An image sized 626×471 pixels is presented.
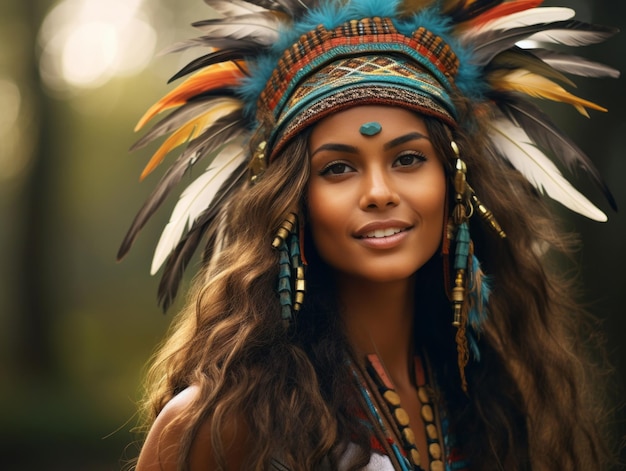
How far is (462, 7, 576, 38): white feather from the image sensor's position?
2855 millimetres

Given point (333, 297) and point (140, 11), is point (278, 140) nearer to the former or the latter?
point (333, 297)

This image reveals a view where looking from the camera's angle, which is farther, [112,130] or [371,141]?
[112,130]

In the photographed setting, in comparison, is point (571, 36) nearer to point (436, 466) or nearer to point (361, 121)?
point (361, 121)

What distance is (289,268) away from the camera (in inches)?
102

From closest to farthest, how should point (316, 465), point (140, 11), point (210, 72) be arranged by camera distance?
point (316, 465) → point (210, 72) → point (140, 11)

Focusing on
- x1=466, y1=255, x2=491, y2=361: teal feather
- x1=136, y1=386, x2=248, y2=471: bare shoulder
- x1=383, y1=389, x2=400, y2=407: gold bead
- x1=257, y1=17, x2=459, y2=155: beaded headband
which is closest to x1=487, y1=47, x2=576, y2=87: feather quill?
x1=257, y1=17, x2=459, y2=155: beaded headband

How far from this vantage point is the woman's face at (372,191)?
2.52m

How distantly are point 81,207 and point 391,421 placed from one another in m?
15.2

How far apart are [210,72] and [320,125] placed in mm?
544

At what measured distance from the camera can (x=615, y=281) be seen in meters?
5.18

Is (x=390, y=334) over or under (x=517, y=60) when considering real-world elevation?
under

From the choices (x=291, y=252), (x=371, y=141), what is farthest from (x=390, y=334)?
(x=371, y=141)

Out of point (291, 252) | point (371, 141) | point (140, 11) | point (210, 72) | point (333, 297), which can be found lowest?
point (333, 297)

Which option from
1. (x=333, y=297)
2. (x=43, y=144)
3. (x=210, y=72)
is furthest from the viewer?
(x=43, y=144)
